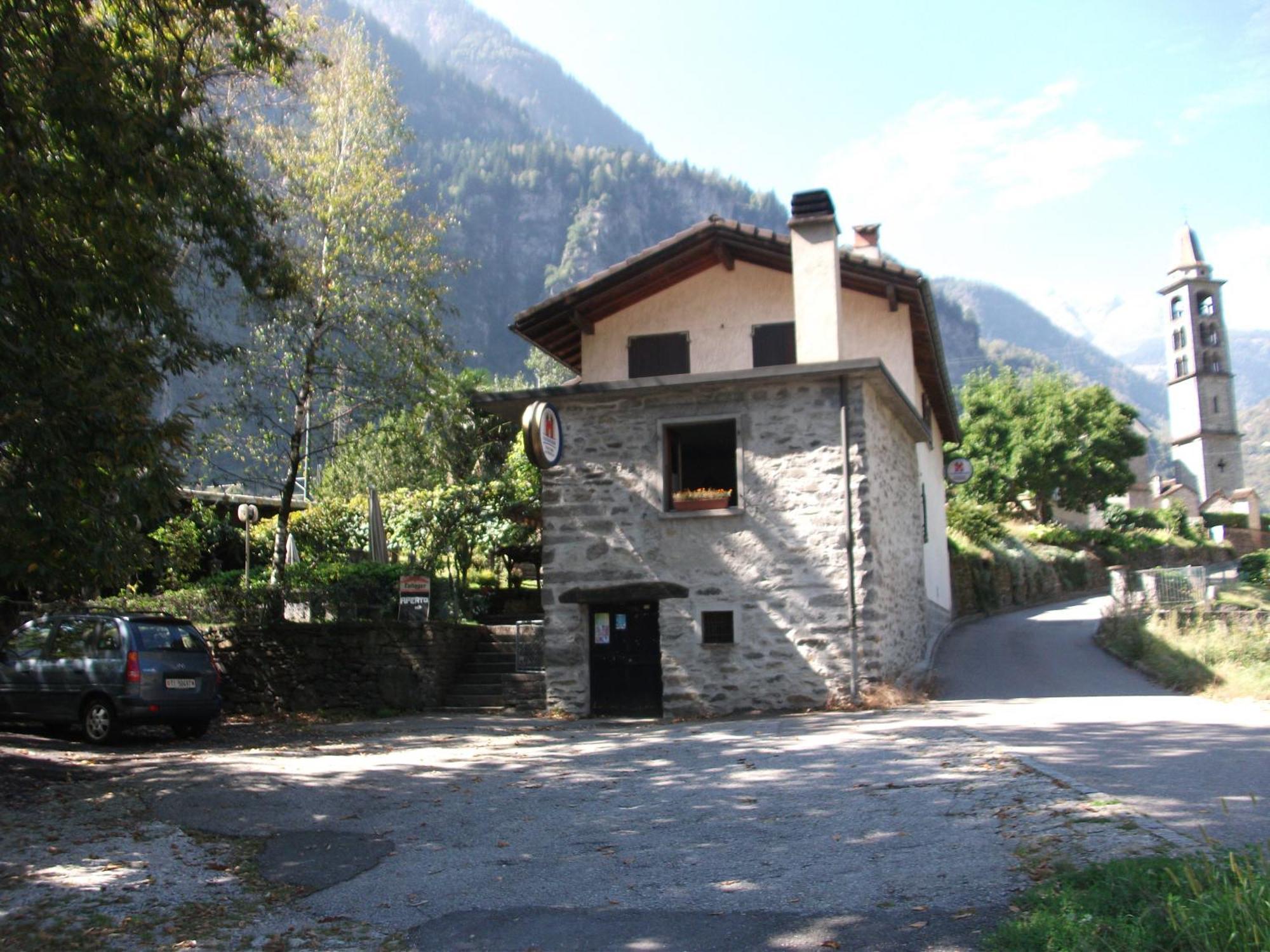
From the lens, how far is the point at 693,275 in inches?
732

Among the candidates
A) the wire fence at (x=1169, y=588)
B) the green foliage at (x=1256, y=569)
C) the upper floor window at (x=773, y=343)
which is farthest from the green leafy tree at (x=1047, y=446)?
the upper floor window at (x=773, y=343)

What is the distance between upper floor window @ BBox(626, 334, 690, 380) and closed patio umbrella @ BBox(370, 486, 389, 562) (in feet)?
21.0

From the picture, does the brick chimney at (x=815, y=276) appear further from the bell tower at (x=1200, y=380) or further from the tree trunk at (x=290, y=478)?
the bell tower at (x=1200, y=380)

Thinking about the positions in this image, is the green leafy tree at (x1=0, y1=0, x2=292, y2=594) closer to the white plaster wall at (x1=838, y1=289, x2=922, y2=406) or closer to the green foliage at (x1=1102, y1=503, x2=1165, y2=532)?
the white plaster wall at (x1=838, y1=289, x2=922, y2=406)

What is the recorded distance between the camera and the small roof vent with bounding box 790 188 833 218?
1576cm

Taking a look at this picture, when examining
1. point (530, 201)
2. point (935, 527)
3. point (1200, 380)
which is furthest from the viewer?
point (530, 201)

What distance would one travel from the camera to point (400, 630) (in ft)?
55.2

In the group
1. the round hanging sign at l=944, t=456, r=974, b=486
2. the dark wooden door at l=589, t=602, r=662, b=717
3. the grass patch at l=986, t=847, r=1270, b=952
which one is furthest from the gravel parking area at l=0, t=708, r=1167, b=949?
the round hanging sign at l=944, t=456, r=974, b=486

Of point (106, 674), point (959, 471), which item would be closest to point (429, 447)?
point (959, 471)

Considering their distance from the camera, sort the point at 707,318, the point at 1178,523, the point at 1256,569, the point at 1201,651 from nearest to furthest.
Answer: the point at 1201,651
the point at 707,318
the point at 1256,569
the point at 1178,523

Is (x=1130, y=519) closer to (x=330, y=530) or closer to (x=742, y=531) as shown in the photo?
(x=330, y=530)

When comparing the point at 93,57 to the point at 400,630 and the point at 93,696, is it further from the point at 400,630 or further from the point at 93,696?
the point at 400,630

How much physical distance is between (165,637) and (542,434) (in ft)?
17.8

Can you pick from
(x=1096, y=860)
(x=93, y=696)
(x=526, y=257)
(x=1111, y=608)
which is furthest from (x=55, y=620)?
(x=526, y=257)
